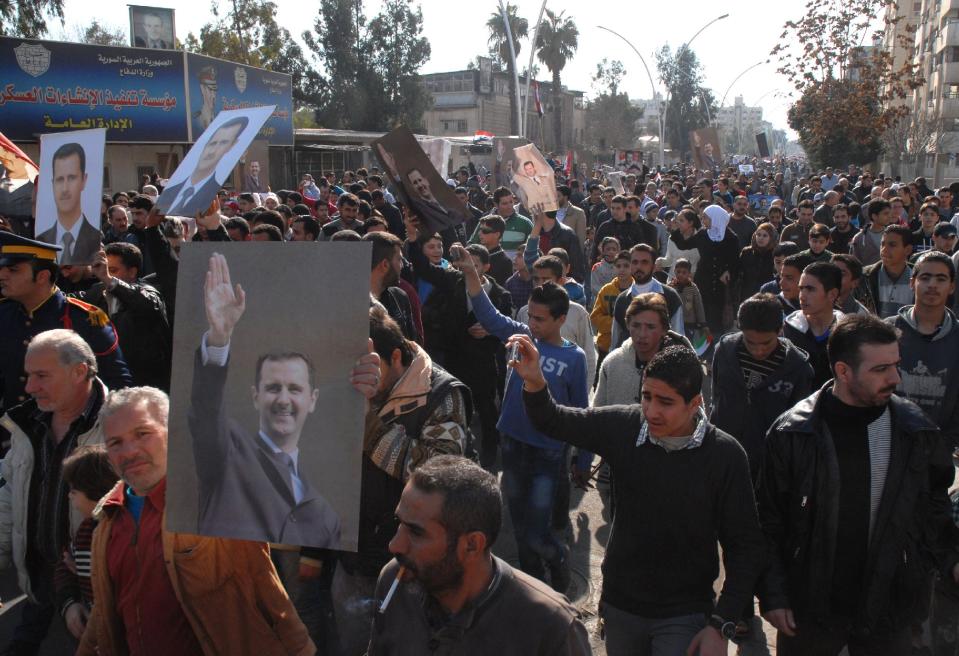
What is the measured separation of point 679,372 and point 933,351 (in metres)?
2.31

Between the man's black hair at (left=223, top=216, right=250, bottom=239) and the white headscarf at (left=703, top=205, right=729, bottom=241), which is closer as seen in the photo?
the man's black hair at (left=223, top=216, right=250, bottom=239)

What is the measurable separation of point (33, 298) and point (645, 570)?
3445 mm

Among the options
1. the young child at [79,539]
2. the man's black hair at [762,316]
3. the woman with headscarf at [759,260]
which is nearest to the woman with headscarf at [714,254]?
the woman with headscarf at [759,260]

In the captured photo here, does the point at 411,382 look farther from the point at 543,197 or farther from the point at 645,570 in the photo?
the point at 543,197

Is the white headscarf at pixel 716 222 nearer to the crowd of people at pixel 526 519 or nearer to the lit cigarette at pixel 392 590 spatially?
the crowd of people at pixel 526 519

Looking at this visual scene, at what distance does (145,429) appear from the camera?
2777 mm

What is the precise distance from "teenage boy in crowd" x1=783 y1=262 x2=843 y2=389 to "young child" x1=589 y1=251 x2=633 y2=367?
212 centimetres

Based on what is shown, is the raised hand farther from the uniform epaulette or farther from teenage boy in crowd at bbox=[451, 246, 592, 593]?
the uniform epaulette

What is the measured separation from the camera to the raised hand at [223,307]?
237 centimetres

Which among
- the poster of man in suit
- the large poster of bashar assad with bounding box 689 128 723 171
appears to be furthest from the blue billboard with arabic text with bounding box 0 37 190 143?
the large poster of bashar assad with bounding box 689 128 723 171

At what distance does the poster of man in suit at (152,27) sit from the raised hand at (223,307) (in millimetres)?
34592

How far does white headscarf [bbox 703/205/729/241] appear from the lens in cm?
1014

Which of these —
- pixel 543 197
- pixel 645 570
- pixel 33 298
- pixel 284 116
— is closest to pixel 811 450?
pixel 645 570

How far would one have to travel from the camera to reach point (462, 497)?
2.17 m
